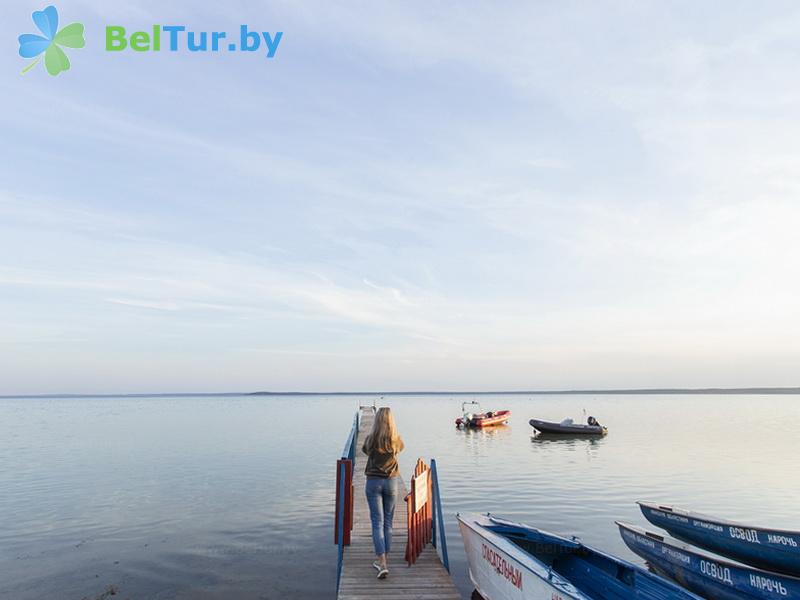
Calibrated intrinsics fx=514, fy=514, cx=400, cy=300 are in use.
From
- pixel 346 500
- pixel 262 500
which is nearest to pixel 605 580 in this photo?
pixel 346 500

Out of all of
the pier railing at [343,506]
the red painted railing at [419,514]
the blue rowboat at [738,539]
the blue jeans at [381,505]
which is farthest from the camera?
the blue rowboat at [738,539]

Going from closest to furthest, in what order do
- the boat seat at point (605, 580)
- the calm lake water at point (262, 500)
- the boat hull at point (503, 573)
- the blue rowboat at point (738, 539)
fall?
1. the boat hull at point (503, 573)
2. the boat seat at point (605, 580)
3. the blue rowboat at point (738, 539)
4. the calm lake water at point (262, 500)

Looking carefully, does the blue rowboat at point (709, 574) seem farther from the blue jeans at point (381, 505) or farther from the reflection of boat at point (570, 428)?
the reflection of boat at point (570, 428)

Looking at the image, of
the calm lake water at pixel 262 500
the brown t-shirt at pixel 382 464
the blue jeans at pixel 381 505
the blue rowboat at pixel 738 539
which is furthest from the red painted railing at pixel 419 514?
the blue rowboat at pixel 738 539

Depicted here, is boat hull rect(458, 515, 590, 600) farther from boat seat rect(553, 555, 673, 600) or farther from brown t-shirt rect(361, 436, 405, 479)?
brown t-shirt rect(361, 436, 405, 479)

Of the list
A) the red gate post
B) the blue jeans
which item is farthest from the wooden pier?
the blue jeans

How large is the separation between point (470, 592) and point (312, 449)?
2989 cm

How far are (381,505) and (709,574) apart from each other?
6.04 meters

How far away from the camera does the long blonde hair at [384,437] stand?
26.1 ft

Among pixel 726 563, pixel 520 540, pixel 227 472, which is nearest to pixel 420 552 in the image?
pixel 520 540

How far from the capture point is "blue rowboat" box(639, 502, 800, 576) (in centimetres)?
967

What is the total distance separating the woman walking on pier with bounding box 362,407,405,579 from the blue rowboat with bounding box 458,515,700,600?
1654 millimetres

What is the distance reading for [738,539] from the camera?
10.8 meters

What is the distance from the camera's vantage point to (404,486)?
57.7 feet
